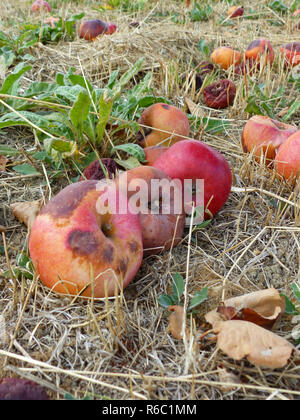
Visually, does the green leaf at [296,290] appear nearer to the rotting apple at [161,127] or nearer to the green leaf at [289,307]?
the green leaf at [289,307]

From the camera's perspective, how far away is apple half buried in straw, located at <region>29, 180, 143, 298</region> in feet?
4.90

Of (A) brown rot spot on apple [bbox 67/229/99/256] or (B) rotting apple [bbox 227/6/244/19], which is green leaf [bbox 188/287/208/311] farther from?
(B) rotting apple [bbox 227/6/244/19]

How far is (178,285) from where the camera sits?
1593mm

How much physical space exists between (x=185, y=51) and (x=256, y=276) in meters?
2.74

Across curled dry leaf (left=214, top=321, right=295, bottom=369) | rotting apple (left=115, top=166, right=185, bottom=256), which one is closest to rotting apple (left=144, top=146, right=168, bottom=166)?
rotting apple (left=115, top=166, right=185, bottom=256)

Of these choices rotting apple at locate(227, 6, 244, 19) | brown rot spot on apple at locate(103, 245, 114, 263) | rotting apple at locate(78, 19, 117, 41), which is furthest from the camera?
rotting apple at locate(227, 6, 244, 19)

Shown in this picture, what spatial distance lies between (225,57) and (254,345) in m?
3.03

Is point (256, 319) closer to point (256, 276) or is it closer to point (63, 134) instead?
point (256, 276)

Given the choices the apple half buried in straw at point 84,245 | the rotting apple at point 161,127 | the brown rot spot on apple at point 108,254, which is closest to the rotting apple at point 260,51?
the rotting apple at point 161,127

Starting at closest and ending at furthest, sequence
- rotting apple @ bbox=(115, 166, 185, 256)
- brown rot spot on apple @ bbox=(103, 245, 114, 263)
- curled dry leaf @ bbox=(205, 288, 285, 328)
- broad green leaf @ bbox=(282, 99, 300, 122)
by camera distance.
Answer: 1. curled dry leaf @ bbox=(205, 288, 285, 328)
2. brown rot spot on apple @ bbox=(103, 245, 114, 263)
3. rotting apple @ bbox=(115, 166, 185, 256)
4. broad green leaf @ bbox=(282, 99, 300, 122)

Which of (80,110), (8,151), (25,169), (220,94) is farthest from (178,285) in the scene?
(220,94)

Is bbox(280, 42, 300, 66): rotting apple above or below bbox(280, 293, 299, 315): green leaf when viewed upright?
above

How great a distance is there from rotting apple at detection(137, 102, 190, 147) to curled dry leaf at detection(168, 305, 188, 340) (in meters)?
1.04

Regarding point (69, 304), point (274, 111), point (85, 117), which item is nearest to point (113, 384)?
point (69, 304)
